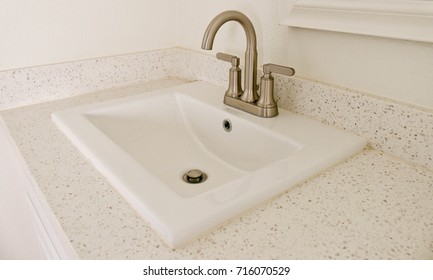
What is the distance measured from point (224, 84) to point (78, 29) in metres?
0.45

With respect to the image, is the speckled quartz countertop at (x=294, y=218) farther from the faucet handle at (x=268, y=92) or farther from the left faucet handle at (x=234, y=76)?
the left faucet handle at (x=234, y=76)

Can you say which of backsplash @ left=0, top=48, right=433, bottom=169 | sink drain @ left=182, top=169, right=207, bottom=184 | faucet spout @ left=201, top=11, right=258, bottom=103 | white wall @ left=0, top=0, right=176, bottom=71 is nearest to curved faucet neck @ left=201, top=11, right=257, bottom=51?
faucet spout @ left=201, top=11, right=258, bottom=103

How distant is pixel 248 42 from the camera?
77 cm

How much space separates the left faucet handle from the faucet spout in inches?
1.0

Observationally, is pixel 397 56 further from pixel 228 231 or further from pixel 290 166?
pixel 228 231

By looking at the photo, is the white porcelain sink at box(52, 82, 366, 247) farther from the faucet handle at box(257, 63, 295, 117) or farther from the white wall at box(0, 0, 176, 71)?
the white wall at box(0, 0, 176, 71)

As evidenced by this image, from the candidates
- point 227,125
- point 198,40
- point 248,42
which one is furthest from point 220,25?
point 198,40

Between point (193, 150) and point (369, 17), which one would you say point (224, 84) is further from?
point (369, 17)

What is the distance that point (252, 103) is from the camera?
0.81 m

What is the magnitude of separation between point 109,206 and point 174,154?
1.18 ft

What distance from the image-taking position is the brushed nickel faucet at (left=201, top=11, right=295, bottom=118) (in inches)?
28.0

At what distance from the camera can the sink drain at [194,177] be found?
2.46 ft

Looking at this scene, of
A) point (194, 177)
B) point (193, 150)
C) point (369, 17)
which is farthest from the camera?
point (193, 150)

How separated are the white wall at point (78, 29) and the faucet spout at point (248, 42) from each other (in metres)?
0.44
